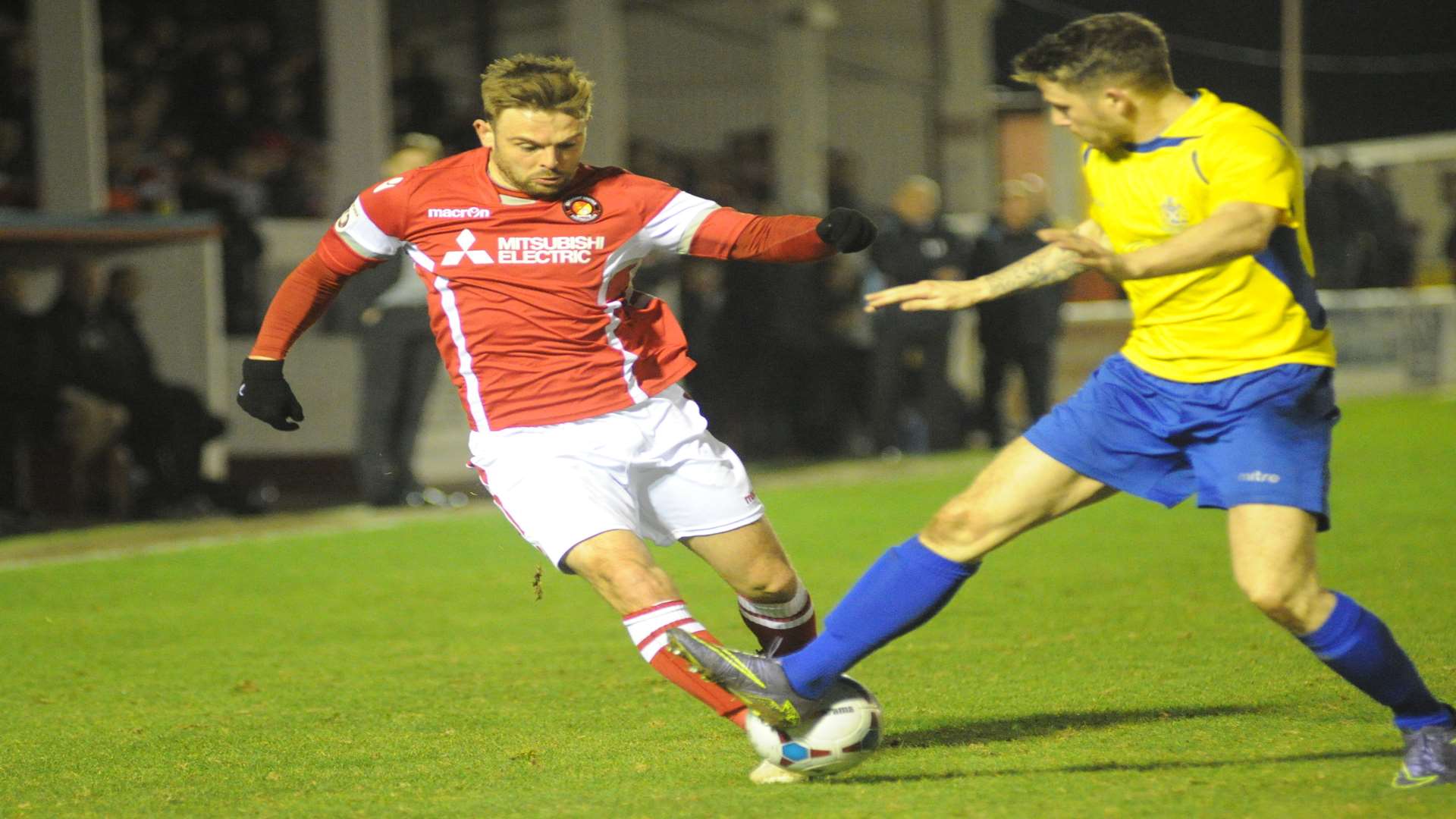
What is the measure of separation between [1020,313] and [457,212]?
31.8ft

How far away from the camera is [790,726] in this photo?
14.8 feet

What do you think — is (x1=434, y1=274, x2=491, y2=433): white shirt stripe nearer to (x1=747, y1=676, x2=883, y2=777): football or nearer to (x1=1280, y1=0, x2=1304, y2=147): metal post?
(x1=747, y1=676, x2=883, y2=777): football

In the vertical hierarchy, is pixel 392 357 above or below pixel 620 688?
above

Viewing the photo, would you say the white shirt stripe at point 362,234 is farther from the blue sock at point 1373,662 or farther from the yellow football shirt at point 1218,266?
the blue sock at point 1373,662

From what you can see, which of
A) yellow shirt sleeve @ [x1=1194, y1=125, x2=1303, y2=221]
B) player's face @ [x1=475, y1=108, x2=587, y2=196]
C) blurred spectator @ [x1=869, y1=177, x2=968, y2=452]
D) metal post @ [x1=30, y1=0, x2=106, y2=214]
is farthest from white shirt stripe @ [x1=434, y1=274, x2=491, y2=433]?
metal post @ [x1=30, y1=0, x2=106, y2=214]

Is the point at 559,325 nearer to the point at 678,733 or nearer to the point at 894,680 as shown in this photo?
the point at 678,733

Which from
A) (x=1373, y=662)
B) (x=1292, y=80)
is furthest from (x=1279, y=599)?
(x=1292, y=80)

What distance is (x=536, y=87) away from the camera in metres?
4.64

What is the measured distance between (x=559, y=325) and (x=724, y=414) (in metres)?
9.90

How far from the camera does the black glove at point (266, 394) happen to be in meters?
4.91

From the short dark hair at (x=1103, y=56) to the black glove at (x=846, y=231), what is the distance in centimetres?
62

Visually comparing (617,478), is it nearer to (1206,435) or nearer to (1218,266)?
(1206,435)

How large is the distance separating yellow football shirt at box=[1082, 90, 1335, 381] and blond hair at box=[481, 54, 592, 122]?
1.42 meters

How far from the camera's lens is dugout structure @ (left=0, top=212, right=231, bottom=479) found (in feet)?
38.4
